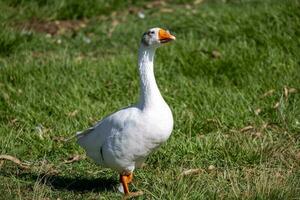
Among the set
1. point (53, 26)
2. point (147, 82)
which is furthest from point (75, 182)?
point (53, 26)

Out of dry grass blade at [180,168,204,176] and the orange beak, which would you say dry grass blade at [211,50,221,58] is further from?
the orange beak

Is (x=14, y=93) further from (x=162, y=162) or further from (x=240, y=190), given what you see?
(x=240, y=190)

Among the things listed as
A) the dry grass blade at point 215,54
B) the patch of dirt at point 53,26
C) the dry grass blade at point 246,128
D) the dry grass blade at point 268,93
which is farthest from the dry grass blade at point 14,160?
the patch of dirt at point 53,26

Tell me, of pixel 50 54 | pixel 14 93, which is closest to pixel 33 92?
pixel 14 93

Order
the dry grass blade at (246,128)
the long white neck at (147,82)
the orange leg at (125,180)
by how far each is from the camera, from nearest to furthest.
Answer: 1. the long white neck at (147,82)
2. the orange leg at (125,180)
3. the dry grass blade at (246,128)

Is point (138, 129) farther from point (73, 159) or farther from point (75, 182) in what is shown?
point (73, 159)

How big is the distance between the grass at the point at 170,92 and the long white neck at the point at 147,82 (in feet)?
1.70

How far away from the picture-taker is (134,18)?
9.29 metres

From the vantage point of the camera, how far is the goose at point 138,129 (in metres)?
4.50

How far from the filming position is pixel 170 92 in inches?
269

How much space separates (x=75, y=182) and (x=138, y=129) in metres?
0.82

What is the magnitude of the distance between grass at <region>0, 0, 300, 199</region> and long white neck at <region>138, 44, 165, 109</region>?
52 cm

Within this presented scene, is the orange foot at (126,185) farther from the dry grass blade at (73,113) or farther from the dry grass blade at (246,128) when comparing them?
the dry grass blade at (73,113)

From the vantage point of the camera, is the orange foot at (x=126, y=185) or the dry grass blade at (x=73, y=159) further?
the dry grass blade at (x=73, y=159)
